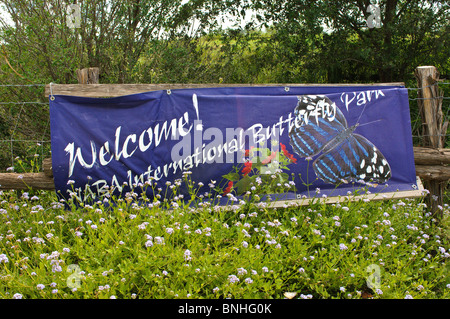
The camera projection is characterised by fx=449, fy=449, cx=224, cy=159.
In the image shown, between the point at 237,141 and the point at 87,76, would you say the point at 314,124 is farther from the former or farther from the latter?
the point at 87,76

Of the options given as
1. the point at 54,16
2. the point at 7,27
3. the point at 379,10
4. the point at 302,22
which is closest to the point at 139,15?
the point at 54,16

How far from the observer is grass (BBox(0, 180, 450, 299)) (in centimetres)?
351

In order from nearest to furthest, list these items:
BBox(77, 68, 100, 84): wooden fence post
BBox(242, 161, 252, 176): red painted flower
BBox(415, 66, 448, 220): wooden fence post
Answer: BBox(242, 161, 252, 176): red painted flower → BBox(77, 68, 100, 84): wooden fence post → BBox(415, 66, 448, 220): wooden fence post

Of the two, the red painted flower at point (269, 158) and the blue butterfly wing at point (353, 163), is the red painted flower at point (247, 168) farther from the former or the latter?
the blue butterfly wing at point (353, 163)

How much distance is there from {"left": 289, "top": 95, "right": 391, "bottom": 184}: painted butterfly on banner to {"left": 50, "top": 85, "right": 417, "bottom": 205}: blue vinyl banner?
1cm

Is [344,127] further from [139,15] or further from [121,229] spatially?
[139,15]

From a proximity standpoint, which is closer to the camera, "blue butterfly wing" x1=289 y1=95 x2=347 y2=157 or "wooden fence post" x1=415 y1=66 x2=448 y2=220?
"blue butterfly wing" x1=289 y1=95 x2=347 y2=157

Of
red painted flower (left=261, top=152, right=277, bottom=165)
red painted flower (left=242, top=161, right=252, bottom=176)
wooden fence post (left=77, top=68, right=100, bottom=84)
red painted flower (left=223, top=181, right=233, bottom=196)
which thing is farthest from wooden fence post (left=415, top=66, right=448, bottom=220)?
wooden fence post (left=77, top=68, right=100, bottom=84)

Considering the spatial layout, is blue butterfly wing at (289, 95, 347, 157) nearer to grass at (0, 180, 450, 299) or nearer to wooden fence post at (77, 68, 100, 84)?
grass at (0, 180, 450, 299)

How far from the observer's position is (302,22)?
879 cm

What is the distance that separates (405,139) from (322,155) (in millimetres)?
1118

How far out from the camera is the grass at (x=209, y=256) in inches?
138

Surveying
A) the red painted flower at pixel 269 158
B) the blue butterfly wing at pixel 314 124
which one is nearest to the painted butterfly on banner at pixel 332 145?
the blue butterfly wing at pixel 314 124

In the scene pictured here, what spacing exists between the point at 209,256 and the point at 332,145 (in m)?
2.34
